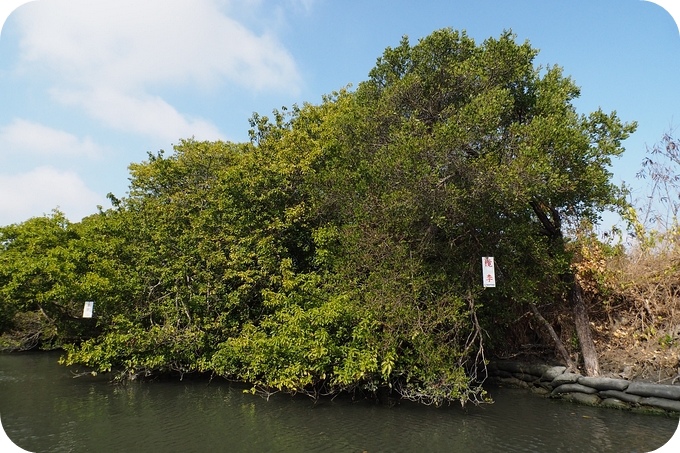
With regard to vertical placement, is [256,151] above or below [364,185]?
above

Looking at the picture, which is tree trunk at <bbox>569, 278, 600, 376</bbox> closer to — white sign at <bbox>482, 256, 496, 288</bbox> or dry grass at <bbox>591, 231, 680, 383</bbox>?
dry grass at <bbox>591, 231, 680, 383</bbox>

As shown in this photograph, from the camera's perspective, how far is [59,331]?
15195 millimetres

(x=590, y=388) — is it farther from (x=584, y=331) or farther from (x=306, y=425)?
(x=306, y=425)

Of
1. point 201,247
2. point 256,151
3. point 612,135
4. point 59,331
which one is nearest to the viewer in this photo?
point 612,135

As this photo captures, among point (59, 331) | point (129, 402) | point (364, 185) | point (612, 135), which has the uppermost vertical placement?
point (612, 135)

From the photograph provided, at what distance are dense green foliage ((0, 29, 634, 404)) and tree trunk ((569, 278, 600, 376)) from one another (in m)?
0.67

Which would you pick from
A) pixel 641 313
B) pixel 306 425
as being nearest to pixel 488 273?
pixel 306 425

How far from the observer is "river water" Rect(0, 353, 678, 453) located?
6809mm

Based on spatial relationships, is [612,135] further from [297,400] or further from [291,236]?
[297,400]

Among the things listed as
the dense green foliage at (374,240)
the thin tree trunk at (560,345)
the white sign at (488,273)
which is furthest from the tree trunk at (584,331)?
the white sign at (488,273)

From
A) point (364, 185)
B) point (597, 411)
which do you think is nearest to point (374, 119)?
point (364, 185)

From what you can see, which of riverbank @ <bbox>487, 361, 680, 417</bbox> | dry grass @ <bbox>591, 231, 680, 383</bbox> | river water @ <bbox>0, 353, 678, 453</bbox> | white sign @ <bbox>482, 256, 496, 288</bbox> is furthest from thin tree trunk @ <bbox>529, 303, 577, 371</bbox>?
white sign @ <bbox>482, 256, 496, 288</bbox>

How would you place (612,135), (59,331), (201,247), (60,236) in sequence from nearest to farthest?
1. (612,135)
2. (201,247)
3. (59,331)
4. (60,236)

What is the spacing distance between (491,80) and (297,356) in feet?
22.9
